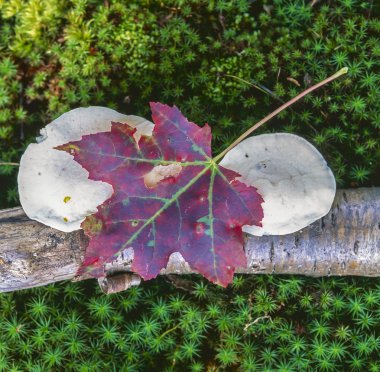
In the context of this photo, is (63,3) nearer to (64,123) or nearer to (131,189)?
(64,123)

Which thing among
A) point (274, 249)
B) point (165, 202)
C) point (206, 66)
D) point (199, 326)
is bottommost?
A: point (199, 326)

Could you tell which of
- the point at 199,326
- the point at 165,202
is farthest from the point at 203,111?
the point at 199,326

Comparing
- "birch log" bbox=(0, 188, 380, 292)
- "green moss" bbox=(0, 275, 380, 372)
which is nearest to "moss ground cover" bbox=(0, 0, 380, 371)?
"green moss" bbox=(0, 275, 380, 372)

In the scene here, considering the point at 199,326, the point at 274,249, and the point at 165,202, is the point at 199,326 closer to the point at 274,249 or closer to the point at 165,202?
the point at 274,249

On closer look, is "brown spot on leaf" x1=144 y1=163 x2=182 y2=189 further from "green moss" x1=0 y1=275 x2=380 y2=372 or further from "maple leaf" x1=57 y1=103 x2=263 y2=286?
"green moss" x1=0 y1=275 x2=380 y2=372

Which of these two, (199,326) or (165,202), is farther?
(199,326)

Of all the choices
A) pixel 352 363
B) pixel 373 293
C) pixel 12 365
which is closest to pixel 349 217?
pixel 373 293
